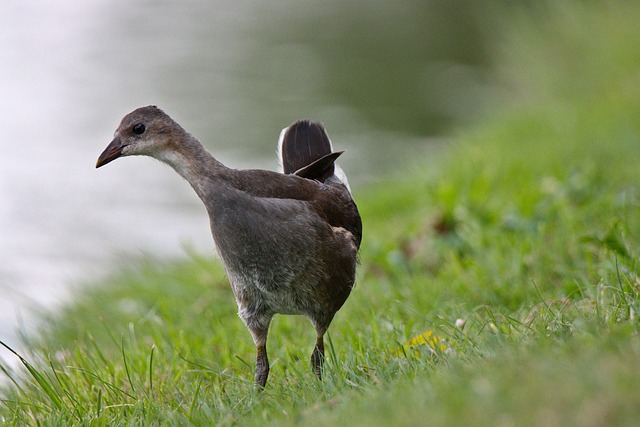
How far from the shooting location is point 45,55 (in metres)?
17.1

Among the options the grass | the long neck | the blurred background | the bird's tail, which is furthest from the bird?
the blurred background

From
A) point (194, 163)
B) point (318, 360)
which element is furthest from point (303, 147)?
point (318, 360)

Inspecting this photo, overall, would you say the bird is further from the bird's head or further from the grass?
the grass

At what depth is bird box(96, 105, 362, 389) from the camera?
13.3 feet

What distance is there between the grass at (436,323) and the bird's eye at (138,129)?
41.2 inches

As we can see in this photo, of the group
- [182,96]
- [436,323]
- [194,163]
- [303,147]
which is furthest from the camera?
[182,96]

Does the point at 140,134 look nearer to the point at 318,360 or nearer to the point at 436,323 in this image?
the point at 318,360

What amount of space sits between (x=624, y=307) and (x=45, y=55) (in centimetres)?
1509

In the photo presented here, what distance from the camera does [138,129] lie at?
4.21m

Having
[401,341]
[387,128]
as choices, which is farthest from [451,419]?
[387,128]

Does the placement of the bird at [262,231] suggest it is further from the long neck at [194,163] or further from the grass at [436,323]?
the grass at [436,323]

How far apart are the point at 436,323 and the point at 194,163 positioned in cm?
142

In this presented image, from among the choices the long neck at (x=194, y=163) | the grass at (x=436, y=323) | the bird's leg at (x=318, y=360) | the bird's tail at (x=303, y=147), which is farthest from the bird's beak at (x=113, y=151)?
the bird's leg at (x=318, y=360)

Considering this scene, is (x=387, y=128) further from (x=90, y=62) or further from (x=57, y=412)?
(x=57, y=412)
